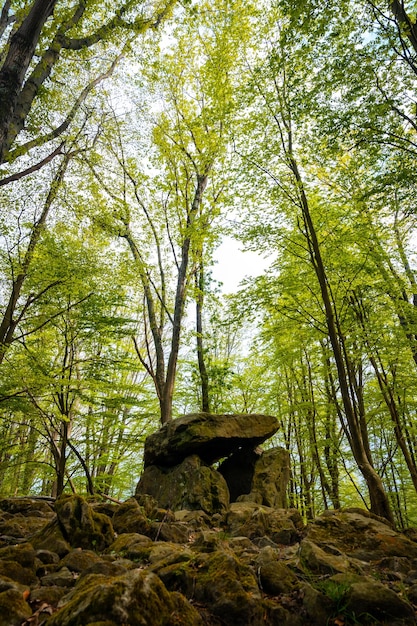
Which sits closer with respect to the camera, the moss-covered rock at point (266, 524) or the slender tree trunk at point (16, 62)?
the slender tree trunk at point (16, 62)

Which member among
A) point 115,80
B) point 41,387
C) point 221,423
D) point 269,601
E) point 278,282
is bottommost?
point 269,601

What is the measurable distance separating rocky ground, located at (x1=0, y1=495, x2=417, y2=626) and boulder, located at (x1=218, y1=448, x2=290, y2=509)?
325 centimetres

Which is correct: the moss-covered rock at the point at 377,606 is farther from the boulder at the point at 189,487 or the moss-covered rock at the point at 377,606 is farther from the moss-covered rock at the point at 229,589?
the boulder at the point at 189,487

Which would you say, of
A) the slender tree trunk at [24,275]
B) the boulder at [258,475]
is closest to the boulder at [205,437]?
the boulder at [258,475]

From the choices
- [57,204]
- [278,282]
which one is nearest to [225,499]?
[278,282]

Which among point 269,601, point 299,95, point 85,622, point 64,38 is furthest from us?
point 299,95

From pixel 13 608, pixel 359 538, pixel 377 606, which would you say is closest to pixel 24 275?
pixel 13 608

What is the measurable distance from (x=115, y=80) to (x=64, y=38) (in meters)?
8.17

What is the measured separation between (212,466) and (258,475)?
3.74 feet

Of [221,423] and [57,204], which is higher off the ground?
[57,204]

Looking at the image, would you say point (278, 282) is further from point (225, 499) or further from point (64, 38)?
point (64, 38)

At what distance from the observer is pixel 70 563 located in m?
3.08

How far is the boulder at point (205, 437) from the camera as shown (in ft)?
25.4

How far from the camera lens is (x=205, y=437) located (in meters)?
7.67
